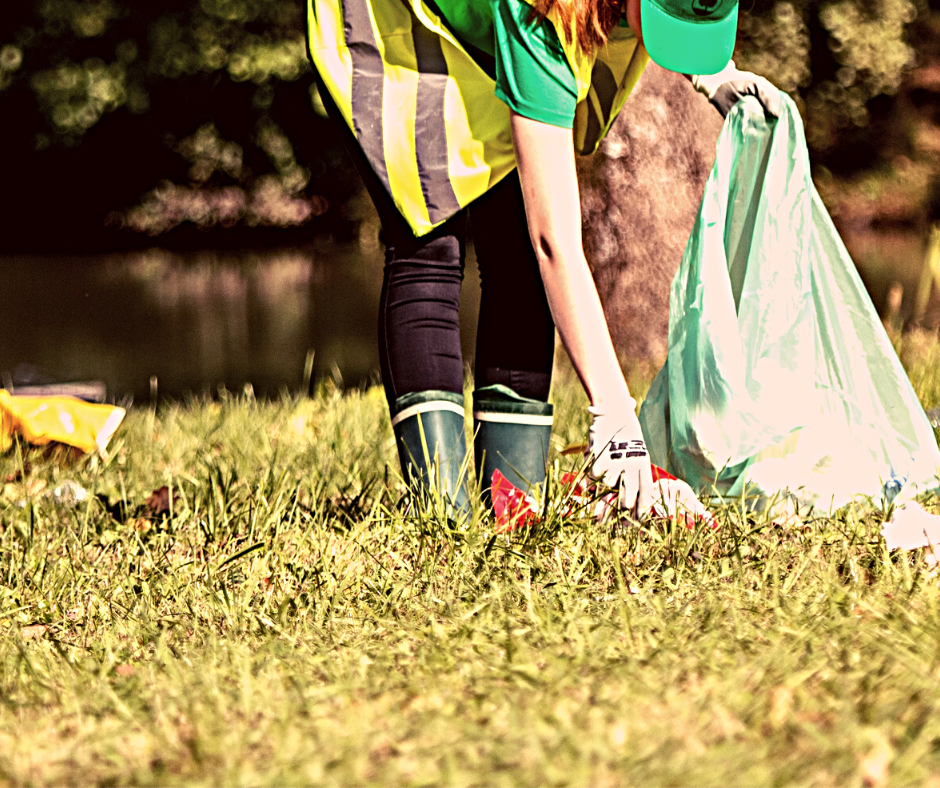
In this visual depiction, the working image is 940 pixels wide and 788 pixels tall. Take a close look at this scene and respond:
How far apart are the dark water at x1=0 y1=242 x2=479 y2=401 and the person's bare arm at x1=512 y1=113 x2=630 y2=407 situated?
8.69ft

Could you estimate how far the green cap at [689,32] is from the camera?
206 centimetres

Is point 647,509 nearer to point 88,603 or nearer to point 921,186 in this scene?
point 88,603

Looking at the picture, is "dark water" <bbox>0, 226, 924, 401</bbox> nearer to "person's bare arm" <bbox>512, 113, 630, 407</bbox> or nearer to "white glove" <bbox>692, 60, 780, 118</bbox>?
"white glove" <bbox>692, 60, 780, 118</bbox>

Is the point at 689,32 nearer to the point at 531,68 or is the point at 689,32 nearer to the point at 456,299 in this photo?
the point at 531,68

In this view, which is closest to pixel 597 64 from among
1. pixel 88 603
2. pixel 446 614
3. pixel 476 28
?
pixel 476 28

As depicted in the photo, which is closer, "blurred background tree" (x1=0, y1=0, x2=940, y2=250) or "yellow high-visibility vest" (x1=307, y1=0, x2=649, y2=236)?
"yellow high-visibility vest" (x1=307, y1=0, x2=649, y2=236)

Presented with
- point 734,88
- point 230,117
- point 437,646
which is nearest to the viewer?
point 437,646

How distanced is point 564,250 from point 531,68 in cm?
33

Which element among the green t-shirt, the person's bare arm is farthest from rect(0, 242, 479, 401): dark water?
the green t-shirt

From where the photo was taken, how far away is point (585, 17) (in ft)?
6.88

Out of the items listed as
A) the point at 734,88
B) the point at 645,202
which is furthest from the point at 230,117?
the point at 734,88

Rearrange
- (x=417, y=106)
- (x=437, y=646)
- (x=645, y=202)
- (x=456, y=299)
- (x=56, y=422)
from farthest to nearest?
(x=645, y=202), (x=56, y=422), (x=456, y=299), (x=417, y=106), (x=437, y=646)

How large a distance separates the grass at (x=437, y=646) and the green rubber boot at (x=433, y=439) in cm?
9

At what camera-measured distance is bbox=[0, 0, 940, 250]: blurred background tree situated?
20094mm
